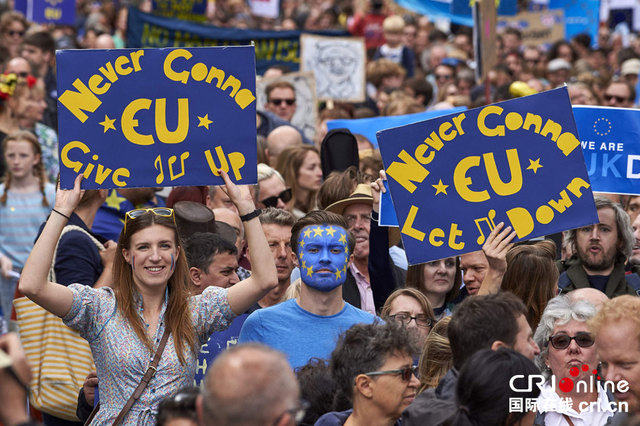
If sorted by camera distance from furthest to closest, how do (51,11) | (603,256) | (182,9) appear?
(182,9), (51,11), (603,256)

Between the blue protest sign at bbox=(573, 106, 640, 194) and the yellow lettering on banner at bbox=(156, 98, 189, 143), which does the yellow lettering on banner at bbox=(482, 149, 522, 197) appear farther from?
the yellow lettering on banner at bbox=(156, 98, 189, 143)

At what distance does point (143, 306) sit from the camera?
541 centimetres

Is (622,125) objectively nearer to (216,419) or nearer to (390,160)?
(390,160)

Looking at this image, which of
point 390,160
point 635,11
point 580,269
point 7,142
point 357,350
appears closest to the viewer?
point 357,350

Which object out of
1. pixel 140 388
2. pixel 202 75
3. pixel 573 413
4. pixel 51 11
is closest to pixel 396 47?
pixel 51 11

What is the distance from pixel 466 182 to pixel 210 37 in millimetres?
8876

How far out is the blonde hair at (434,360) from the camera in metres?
5.35

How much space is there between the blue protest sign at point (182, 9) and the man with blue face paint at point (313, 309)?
39.1 ft

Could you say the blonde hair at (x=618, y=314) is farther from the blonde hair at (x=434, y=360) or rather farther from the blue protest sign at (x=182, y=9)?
the blue protest sign at (x=182, y=9)

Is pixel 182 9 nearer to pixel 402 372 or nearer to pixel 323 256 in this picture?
pixel 323 256

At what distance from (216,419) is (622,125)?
203 inches

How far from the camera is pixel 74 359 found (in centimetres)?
639

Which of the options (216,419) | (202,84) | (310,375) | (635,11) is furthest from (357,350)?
(635,11)

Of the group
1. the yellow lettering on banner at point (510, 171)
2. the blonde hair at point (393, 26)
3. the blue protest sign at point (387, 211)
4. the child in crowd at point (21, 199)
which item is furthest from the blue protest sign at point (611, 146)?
the blonde hair at point (393, 26)
